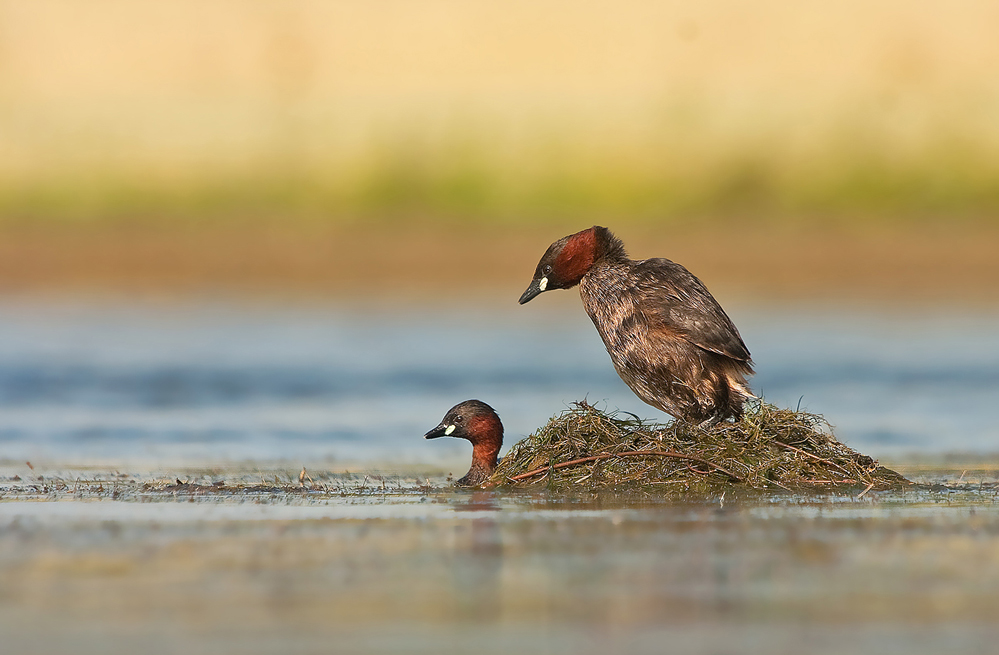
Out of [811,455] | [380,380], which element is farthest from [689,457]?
[380,380]

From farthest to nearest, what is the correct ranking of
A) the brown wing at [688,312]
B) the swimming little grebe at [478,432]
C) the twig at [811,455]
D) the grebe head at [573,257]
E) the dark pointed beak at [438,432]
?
the dark pointed beak at [438,432] → the grebe head at [573,257] → the swimming little grebe at [478,432] → the brown wing at [688,312] → the twig at [811,455]

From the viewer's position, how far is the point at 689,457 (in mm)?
8875

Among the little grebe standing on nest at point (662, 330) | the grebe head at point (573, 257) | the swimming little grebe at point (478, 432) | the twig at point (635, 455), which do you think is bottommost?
the twig at point (635, 455)

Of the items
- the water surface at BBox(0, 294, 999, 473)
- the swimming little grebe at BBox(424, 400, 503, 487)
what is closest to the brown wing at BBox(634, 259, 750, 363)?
the swimming little grebe at BBox(424, 400, 503, 487)

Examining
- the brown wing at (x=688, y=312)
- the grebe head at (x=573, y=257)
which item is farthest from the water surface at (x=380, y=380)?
the brown wing at (x=688, y=312)

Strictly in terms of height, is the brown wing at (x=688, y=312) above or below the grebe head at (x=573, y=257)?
below

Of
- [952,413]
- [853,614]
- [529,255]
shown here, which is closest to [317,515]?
[853,614]

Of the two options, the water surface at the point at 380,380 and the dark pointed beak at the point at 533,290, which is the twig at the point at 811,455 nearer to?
the dark pointed beak at the point at 533,290

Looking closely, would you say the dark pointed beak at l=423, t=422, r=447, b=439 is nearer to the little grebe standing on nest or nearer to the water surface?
the water surface

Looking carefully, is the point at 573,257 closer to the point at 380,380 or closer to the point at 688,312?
the point at 688,312

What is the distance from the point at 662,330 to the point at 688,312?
188mm

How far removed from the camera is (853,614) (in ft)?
18.2

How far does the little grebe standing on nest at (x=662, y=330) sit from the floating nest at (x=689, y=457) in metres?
0.21

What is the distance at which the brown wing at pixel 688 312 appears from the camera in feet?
30.7
